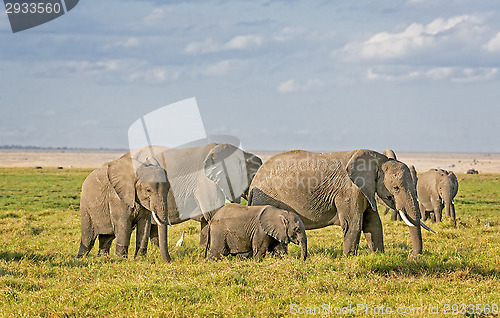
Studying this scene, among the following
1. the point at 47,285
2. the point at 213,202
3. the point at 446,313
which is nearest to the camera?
the point at 446,313

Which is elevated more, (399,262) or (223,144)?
(223,144)

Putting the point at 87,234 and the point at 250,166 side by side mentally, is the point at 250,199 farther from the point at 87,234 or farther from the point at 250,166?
the point at 87,234

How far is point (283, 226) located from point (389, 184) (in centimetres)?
218

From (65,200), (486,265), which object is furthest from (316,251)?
(65,200)

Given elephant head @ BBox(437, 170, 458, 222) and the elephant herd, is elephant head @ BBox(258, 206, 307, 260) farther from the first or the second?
elephant head @ BBox(437, 170, 458, 222)

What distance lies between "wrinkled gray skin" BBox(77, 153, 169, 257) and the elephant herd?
0.02 meters

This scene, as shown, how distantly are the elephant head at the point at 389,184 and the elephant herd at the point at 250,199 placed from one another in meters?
0.02

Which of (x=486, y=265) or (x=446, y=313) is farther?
(x=486, y=265)

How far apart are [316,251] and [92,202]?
488cm

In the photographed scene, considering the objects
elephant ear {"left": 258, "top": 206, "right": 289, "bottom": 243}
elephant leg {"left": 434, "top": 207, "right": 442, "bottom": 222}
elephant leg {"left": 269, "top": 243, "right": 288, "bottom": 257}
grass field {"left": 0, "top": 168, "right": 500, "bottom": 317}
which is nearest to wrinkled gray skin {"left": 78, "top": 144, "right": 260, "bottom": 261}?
grass field {"left": 0, "top": 168, "right": 500, "bottom": 317}

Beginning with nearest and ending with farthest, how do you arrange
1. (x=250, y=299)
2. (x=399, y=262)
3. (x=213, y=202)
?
(x=250, y=299) → (x=399, y=262) → (x=213, y=202)

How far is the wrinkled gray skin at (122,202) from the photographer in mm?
11102

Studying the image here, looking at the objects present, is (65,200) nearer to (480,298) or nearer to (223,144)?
(223,144)

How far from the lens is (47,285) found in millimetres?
9312
